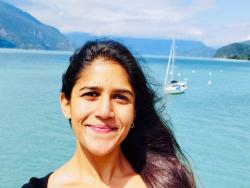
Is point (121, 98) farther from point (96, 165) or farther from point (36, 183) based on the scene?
point (36, 183)

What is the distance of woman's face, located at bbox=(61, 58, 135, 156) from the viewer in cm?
213

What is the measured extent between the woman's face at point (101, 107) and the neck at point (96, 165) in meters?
0.11

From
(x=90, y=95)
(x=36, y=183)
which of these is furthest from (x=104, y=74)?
(x=36, y=183)

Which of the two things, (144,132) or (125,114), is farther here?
(144,132)

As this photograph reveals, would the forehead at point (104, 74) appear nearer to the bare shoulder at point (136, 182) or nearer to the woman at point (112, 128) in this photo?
the woman at point (112, 128)

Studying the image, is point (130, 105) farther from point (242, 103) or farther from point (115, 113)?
point (242, 103)

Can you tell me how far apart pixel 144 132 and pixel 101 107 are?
2.14ft

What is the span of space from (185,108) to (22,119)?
14.7 metres

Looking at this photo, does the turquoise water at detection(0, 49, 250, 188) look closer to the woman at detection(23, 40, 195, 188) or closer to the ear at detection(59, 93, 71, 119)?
the woman at detection(23, 40, 195, 188)

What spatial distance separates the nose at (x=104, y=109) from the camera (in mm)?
2104

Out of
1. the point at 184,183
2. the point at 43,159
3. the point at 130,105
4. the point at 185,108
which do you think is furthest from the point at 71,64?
the point at 185,108

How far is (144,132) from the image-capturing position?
2709 millimetres

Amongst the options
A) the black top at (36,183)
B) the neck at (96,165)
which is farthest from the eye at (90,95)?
the black top at (36,183)

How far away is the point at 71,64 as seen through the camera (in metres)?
2.38
